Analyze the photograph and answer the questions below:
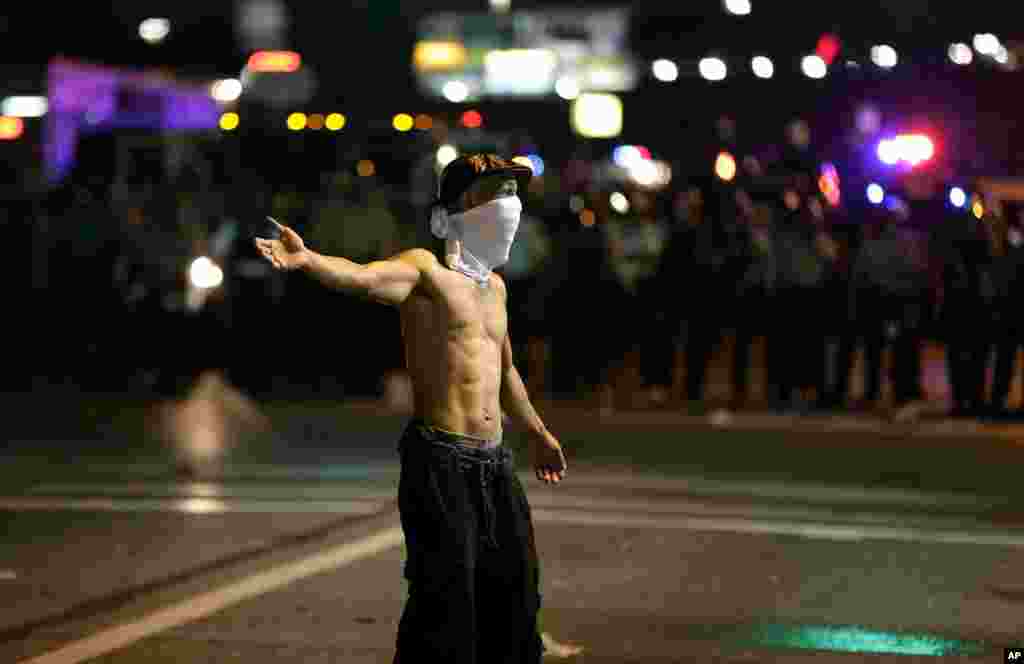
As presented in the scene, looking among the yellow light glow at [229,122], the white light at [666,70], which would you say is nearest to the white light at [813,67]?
the white light at [666,70]

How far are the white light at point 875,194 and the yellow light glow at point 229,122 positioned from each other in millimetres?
9221

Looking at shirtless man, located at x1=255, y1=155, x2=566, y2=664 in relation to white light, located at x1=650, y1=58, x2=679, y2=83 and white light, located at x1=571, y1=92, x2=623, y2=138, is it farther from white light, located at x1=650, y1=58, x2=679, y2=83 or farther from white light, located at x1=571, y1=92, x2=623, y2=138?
white light, located at x1=571, y1=92, x2=623, y2=138

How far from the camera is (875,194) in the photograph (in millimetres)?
18500

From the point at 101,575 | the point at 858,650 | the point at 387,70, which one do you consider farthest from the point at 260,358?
the point at 387,70

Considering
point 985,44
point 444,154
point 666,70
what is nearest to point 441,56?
point 444,154

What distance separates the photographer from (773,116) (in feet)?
87.9

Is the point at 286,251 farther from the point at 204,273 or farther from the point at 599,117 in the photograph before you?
the point at 599,117

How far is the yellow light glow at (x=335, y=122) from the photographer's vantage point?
2520 cm

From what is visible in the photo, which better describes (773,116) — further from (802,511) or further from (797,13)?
(802,511)

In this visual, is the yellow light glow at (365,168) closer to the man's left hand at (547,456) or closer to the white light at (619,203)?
the white light at (619,203)

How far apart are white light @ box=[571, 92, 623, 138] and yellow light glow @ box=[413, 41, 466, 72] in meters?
36.0

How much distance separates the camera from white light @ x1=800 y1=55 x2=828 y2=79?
19422mm

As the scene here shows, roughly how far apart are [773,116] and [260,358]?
8.39m

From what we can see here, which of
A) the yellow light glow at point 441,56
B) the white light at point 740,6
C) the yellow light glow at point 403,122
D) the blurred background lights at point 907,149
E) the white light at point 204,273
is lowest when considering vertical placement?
the white light at point 204,273
